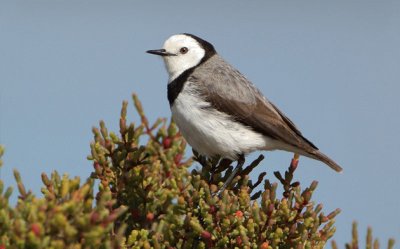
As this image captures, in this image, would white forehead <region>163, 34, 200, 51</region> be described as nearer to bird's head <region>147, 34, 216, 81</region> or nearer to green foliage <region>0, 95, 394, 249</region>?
bird's head <region>147, 34, 216, 81</region>

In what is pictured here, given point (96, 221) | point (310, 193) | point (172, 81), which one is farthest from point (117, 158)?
point (172, 81)

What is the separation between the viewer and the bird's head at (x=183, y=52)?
33.4 feet

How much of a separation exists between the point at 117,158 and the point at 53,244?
2.37 metres

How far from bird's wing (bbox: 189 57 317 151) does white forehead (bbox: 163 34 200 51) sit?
0.67m

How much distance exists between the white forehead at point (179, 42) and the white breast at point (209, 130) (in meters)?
1.02

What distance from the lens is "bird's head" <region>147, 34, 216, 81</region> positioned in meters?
10.2

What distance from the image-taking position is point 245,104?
9492 millimetres

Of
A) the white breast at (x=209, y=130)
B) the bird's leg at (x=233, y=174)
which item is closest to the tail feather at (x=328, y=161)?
the white breast at (x=209, y=130)

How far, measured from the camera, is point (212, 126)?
9.21m

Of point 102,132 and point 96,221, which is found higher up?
point 102,132

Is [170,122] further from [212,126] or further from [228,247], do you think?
[212,126]

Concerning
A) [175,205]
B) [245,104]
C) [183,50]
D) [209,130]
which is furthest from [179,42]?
[175,205]

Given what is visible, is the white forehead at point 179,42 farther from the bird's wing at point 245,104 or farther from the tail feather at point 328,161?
the tail feather at point 328,161

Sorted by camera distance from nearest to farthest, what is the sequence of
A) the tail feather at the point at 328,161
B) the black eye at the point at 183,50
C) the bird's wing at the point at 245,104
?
the bird's wing at the point at 245,104
the tail feather at the point at 328,161
the black eye at the point at 183,50
